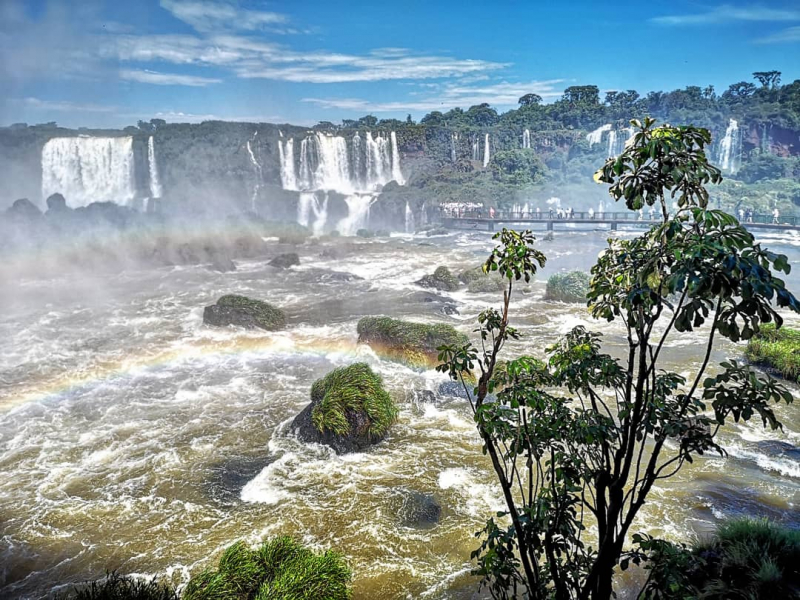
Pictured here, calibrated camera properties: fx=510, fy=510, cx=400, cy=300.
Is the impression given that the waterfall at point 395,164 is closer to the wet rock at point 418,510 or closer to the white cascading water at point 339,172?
the white cascading water at point 339,172

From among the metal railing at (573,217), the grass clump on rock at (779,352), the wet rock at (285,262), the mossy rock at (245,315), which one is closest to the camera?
the grass clump on rock at (779,352)

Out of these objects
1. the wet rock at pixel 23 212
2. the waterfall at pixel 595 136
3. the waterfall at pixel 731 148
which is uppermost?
the waterfall at pixel 595 136

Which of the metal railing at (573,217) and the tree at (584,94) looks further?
the tree at (584,94)

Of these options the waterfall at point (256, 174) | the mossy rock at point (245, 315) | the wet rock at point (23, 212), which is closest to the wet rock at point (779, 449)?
the mossy rock at point (245, 315)

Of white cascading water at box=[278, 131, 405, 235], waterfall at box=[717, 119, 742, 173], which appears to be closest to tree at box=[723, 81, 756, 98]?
waterfall at box=[717, 119, 742, 173]

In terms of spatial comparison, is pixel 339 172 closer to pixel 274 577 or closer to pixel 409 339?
pixel 409 339

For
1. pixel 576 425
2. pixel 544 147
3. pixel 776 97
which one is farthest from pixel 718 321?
pixel 776 97

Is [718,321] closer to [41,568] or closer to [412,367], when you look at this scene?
[41,568]

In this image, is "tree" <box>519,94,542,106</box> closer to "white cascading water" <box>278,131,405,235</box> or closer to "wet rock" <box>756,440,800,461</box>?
"white cascading water" <box>278,131,405,235</box>
